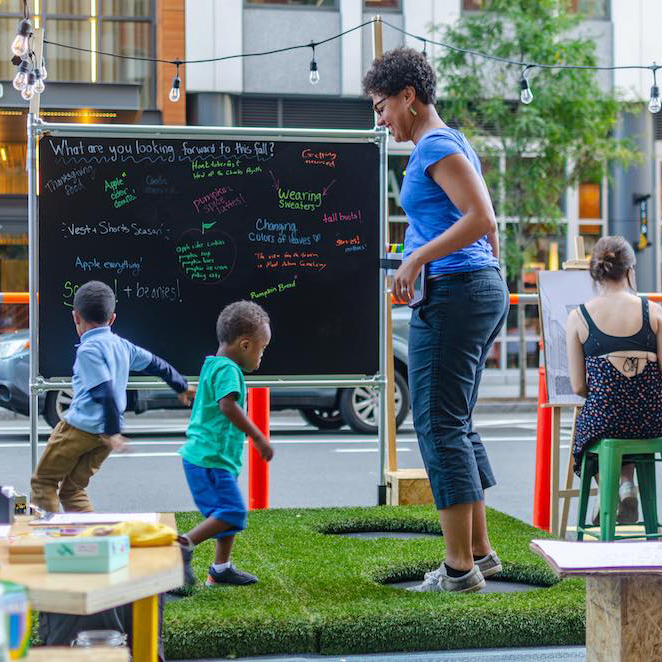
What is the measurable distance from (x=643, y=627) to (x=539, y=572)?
1.83 meters

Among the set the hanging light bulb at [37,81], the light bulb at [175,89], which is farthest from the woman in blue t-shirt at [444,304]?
the light bulb at [175,89]

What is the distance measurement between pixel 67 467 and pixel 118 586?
2740 millimetres

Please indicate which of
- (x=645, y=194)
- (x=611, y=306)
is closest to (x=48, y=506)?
(x=611, y=306)

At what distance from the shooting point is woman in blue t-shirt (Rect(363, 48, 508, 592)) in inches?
177

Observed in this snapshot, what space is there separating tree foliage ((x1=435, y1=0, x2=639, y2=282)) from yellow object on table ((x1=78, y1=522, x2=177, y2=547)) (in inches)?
561

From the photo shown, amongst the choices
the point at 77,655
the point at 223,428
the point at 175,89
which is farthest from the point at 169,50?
the point at 77,655

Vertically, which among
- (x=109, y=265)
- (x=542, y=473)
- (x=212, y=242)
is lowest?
(x=542, y=473)

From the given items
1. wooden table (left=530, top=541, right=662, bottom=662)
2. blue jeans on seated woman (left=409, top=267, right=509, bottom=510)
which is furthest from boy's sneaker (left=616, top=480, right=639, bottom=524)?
wooden table (left=530, top=541, right=662, bottom=662)

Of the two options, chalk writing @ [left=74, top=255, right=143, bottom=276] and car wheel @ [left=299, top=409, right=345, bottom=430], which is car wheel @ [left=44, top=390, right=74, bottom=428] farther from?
chalk writing @ [left=74, top=255, right=143, bottom=276]

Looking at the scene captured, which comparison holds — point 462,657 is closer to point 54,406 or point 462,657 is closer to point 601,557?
point 601,557

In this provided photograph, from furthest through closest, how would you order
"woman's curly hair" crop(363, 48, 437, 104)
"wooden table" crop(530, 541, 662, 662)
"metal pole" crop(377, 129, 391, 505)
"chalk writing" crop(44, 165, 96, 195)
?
"metal pole" crop(377, 129, 391, 505), "chalk writing" crop(44, 165, 96, 195), "woman's curly hair" crop(363, 48, 437, 104), "wooden table" crop(530, 541, 662, 662)

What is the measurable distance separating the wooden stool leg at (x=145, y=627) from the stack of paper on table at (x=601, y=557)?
1077mm

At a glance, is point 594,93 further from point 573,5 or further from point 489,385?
point 489,385

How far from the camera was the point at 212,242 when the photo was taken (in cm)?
664
